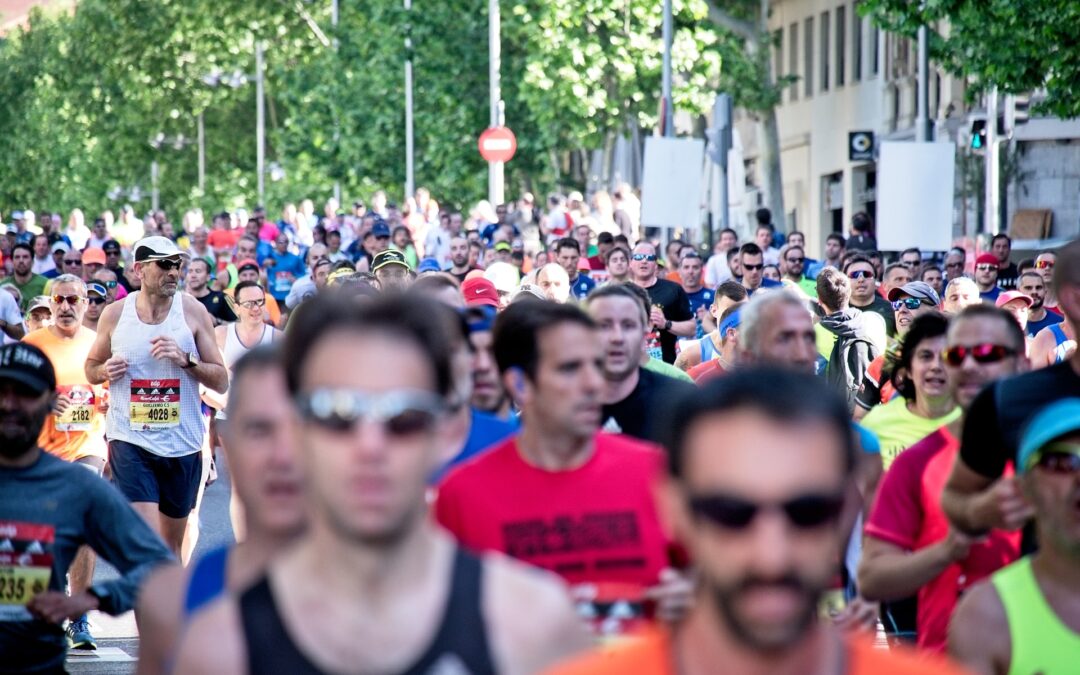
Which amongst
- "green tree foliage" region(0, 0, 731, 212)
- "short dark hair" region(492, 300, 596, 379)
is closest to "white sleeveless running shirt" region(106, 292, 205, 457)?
"short dark hair" region(492, 300, 596, 379)

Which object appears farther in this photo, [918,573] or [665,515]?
[918,573]

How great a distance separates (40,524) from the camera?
21.9ft

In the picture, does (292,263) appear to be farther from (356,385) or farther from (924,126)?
(356,385)

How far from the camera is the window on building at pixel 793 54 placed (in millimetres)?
54438

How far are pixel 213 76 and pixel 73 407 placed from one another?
61.2 m

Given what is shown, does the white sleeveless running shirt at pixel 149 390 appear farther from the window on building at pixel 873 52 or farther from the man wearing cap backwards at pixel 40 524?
the window on building at pixel 873 52

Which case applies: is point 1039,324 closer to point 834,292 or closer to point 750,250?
point 834,292

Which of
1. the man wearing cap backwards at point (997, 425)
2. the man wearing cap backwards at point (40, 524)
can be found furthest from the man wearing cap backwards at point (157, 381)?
the man wearing cap backwards at point (997, 425)

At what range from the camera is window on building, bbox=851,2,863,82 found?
49.6m

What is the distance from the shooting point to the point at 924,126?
28609 millimetres

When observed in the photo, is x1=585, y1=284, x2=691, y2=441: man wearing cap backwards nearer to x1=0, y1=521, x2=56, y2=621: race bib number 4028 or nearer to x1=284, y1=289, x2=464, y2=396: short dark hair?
x1=0, y1=521, x2=56, y2=621: race bib number 4028

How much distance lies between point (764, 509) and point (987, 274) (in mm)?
17564

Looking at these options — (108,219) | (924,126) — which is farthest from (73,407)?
(108,219)

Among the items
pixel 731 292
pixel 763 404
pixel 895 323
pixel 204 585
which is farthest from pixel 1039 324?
pixel 763 404
